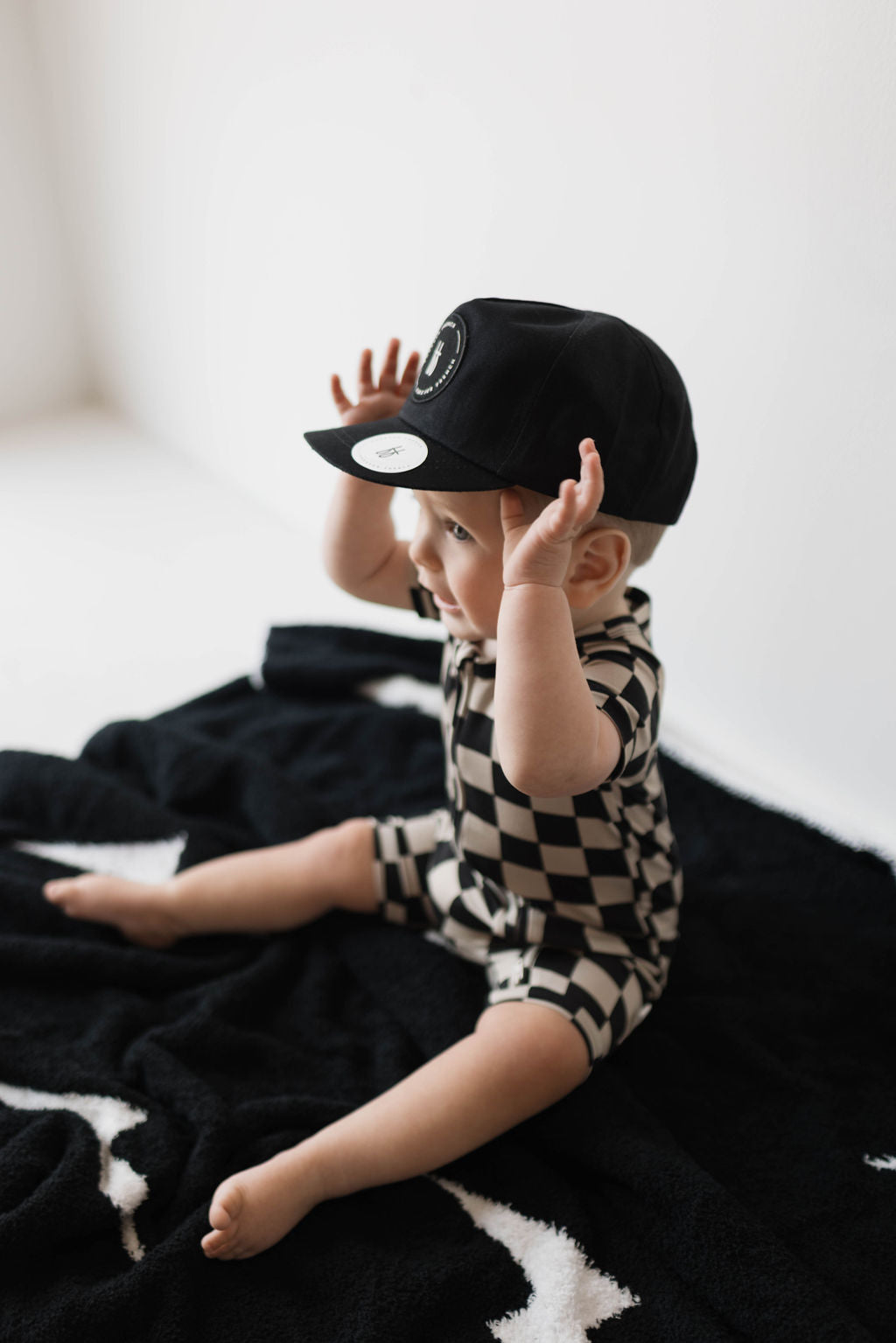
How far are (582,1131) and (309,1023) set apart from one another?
0.86 feet

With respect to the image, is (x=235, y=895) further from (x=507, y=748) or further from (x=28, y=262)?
(x=28, y=262)

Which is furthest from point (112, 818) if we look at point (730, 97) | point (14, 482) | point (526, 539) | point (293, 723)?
point (14, 482)

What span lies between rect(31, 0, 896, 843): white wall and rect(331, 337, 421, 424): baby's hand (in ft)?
1.16

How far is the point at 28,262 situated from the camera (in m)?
2.08

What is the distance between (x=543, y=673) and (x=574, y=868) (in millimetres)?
249

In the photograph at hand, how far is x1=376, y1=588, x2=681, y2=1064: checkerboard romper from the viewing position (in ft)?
2.75

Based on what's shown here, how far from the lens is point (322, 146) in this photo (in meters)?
1.45

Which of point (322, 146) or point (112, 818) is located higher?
point (322, 146)

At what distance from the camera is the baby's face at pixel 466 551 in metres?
0.74

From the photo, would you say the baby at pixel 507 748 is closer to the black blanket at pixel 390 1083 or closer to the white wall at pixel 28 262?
the black blanket at pixel 390 1083

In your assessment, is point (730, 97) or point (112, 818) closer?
point (730, 97)

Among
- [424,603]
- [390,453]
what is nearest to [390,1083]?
[424,603]

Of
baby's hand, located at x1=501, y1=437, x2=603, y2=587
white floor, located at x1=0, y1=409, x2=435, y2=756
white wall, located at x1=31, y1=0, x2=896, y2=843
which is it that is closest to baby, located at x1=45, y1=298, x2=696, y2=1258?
baby's hand, located at x1=501, y1=437, x2=603, y2=587

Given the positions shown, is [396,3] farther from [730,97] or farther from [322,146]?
[730,97]
